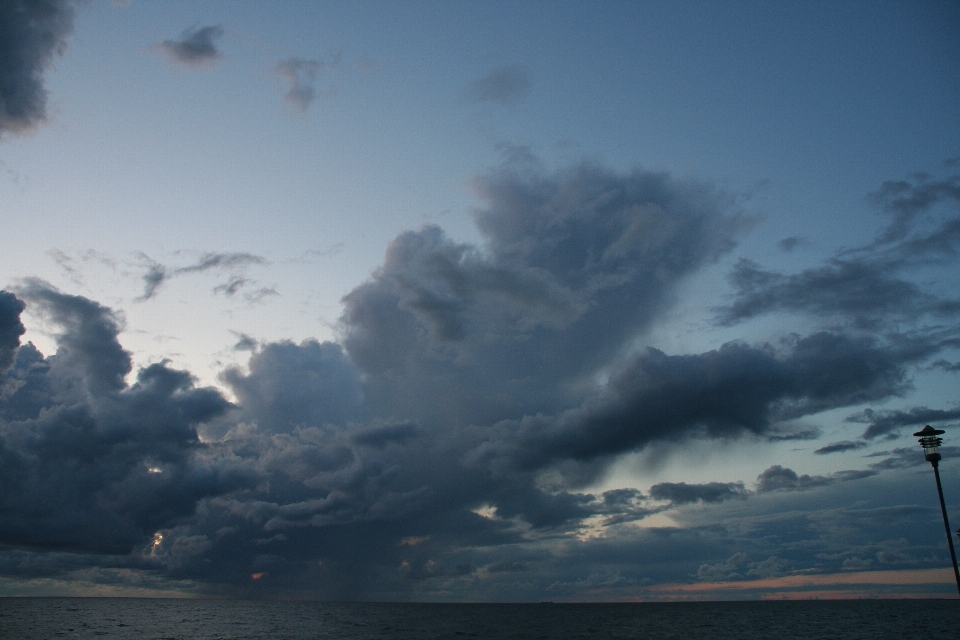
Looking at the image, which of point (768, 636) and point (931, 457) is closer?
point (931, 457)

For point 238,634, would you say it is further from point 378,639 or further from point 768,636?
point 768,636

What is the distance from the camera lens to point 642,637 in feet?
430

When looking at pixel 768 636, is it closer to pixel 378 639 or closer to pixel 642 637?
pixel 642 637

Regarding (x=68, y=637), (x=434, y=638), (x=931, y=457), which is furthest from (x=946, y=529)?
(x=68, y=637)

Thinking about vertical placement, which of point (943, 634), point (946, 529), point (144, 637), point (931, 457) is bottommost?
point (943, 634)

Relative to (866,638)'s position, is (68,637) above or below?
above

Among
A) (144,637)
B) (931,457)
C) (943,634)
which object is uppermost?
(931,457)

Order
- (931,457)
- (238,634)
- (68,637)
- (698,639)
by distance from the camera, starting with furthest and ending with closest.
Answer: (238,634) → (698,639) → (68,637) → (931,457)

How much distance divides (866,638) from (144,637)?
494ft

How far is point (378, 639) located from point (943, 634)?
123m

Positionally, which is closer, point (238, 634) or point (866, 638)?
point (866, 638)

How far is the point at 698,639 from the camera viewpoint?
125 meters

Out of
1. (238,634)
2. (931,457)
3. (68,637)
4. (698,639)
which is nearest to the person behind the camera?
(931,457)

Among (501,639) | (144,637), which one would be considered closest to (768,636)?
(501,639)
